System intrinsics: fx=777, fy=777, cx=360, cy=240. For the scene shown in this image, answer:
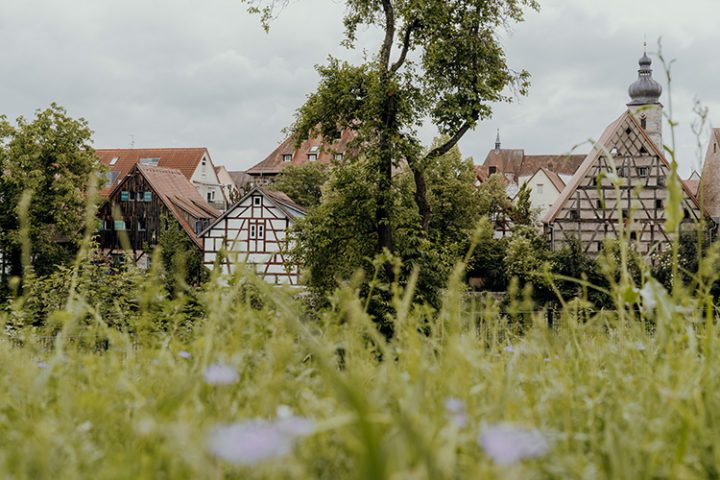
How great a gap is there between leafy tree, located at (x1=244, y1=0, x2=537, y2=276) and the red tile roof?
18562 millimetres

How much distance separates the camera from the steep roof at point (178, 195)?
36156 mm

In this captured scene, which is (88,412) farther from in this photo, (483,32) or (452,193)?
(452,193)

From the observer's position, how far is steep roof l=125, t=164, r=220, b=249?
1423 inches

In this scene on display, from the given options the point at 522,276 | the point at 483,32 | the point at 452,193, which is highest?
the point at 483,32

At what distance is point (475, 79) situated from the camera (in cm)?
1692

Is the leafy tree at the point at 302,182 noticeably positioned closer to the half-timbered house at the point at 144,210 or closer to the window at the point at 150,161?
the half-timbered house at the point at 144,210

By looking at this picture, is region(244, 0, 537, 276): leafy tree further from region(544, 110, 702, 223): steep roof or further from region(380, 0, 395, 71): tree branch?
region(544, 110, 702, 223): steep roof

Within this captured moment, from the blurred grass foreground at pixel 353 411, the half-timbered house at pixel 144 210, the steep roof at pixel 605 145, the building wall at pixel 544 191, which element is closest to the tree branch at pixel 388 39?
the blurred grass foreground at pixel 353 411

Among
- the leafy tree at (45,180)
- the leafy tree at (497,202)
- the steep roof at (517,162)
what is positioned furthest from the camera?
the steep roof at (517,162)

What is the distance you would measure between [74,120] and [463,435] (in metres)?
33.5

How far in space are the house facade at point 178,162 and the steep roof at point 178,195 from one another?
8.62 m

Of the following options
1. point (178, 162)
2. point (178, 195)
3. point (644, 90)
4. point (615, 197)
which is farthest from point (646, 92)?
point (178, 195)

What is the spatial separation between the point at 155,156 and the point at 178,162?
1899mm

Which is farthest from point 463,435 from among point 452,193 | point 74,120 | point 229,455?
point 74,120
